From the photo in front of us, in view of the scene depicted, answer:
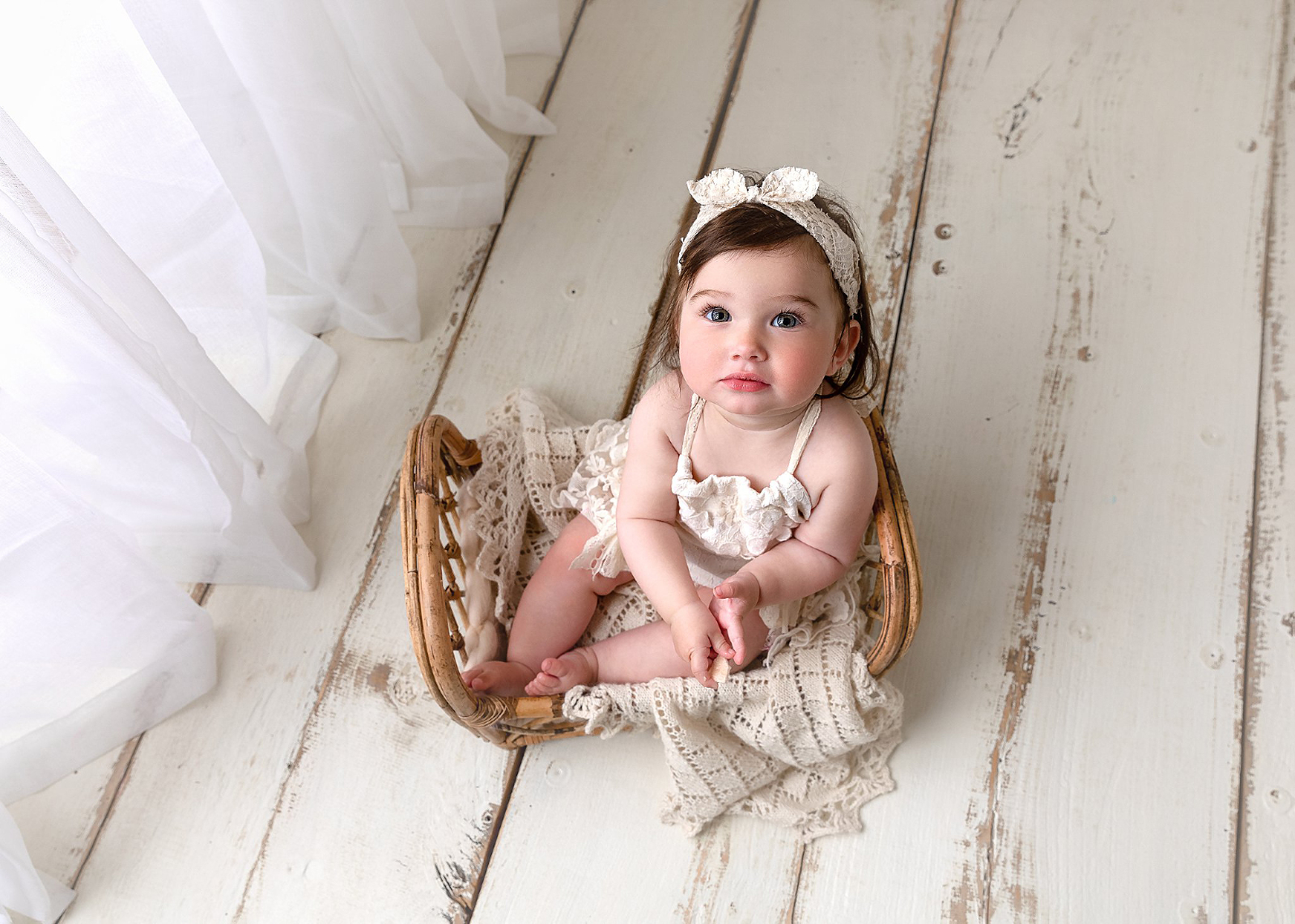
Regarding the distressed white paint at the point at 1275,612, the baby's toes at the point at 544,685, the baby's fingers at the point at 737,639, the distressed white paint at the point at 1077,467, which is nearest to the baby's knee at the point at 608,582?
the baby's toes at the point at 544,685

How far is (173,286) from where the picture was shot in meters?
1.04

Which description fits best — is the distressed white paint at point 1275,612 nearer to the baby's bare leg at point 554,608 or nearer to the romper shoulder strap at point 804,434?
the romper shoulder strap at point 804,434

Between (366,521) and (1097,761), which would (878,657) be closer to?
(1097,761)

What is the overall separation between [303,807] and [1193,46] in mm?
1579

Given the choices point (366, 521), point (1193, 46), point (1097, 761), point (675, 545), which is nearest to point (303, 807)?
point (366, 521)

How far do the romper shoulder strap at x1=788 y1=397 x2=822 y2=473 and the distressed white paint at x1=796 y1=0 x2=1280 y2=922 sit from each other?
30 centimetres

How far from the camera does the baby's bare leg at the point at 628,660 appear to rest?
1.06 meters

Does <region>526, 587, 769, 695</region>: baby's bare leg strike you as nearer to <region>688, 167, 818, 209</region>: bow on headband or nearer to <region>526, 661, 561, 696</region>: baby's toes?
<region>526, 661, 561, 696</region>: baby's toes

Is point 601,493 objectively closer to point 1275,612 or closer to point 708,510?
point 708,510

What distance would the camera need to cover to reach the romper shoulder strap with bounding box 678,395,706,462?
1.03 meters

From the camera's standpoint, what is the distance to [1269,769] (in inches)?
43.2

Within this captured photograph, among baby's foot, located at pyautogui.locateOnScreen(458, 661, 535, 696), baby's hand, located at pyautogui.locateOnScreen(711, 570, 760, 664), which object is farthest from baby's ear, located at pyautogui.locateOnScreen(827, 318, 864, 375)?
baby's foot, located at pyautogui.locateOnScreen(458, 661, 535, 696)

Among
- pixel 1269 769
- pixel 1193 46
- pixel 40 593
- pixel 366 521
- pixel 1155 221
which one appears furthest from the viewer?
pixel 1193 46

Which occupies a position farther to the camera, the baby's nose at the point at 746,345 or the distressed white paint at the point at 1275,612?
the distressed white paint at the point at 1275,612
